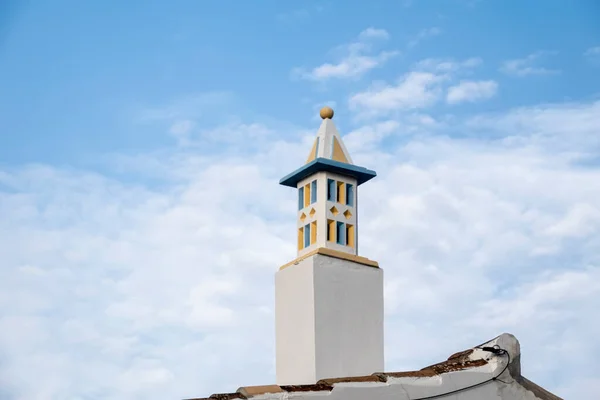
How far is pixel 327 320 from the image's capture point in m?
10.3

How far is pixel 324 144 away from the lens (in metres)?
11.4

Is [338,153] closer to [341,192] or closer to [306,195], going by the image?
[341,192]

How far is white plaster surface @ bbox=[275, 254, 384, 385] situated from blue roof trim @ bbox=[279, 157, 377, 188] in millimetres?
1174

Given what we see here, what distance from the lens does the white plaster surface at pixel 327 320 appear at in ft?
33.6

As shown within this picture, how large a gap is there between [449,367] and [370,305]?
106 inches

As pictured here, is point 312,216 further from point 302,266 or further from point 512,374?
point 512,374

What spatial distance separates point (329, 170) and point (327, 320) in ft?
6.17

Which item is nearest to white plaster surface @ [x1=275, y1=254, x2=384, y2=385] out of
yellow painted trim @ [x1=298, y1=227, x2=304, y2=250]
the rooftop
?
yellow painted trim @ [x1=298, y1=227, x2=304, y2=250]

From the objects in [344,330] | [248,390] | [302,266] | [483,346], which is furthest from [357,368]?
[248,390]

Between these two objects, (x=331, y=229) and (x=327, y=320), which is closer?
(x=327, y=320)

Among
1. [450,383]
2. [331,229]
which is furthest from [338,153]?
[450,383]

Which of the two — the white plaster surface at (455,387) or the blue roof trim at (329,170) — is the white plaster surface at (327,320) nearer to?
the blue roof trim at (329,170)

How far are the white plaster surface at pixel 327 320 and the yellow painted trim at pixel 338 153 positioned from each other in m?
1.36

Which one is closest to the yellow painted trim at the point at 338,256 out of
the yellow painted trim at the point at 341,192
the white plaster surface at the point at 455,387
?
the yellow painted trim at the point at 341,192
